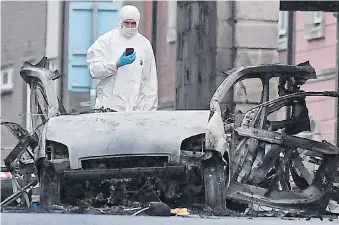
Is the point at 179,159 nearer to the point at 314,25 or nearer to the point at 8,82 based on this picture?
the point at 314,25

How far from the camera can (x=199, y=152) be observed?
1394 centimetres

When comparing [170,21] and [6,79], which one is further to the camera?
[6,79]

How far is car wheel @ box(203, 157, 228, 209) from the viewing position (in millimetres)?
13891

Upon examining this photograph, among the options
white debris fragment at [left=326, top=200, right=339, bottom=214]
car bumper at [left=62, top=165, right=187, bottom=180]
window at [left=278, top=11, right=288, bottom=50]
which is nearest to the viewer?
car bumper at [left=62, top=165, right=187, bottom=180]

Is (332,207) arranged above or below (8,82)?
below

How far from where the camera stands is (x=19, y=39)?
123ft

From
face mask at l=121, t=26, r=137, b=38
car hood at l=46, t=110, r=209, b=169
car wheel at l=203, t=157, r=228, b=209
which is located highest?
face mask at l=121, t=26, r=137, b=38

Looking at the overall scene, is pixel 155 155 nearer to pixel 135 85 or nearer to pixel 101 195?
pixel 101 195

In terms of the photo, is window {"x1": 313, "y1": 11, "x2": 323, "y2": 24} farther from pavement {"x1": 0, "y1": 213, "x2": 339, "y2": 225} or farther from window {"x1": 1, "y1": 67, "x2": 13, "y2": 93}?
pavement {"x1": 0, "y1": 213, "x2": 339, "y2": 225}

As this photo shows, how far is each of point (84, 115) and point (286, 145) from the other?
1.75 meters

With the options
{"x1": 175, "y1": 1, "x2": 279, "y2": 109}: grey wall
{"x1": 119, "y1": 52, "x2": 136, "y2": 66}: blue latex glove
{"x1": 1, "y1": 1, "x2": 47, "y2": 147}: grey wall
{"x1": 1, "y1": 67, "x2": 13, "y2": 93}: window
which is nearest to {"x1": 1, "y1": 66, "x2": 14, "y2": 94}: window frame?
{"x1": 1, "y1": 67, "x2": 13, "y2": 93}: window

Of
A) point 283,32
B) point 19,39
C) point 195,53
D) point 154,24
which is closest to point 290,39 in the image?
point 283,32

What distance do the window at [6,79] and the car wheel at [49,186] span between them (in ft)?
75.2

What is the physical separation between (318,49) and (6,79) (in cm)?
755
